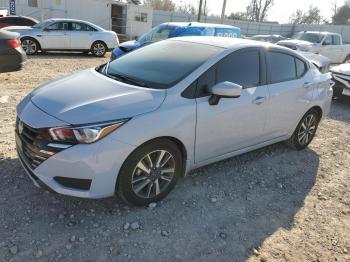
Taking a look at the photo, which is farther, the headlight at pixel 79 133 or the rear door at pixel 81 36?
the rear door at pixel 81 36

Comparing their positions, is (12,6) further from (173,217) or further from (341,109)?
(173,217)

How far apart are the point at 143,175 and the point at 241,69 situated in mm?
1674

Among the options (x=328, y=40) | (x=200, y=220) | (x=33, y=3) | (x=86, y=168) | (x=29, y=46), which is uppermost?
(x=33, y=3)

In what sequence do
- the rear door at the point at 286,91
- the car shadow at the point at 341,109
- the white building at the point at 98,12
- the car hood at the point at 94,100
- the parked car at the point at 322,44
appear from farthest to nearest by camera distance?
the white building at the point at 98,12
the parked car at the point at 322,44
the car shadow at the point at 341,109
the rear door at the point at 286,91
the car hood at the point at 94,100

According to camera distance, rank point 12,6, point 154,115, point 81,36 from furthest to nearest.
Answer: point 12,6, point 81,36, point 154,115

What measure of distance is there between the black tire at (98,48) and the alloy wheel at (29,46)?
233 centimetres

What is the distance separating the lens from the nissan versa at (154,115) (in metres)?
2.87

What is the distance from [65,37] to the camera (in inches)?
533

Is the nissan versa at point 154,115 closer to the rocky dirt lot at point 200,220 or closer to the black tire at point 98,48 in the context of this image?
the rocky dirt lot at point 200,220

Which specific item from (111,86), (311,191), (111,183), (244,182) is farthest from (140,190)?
(311,191)

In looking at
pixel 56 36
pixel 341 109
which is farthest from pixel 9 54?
pixel 341 109

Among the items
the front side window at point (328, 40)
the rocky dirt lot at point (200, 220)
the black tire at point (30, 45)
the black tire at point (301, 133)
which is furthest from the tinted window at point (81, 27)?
the black tire at point (301, 133)

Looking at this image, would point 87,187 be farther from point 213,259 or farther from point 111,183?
point 213,259

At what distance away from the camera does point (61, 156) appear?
2811 millimetres
